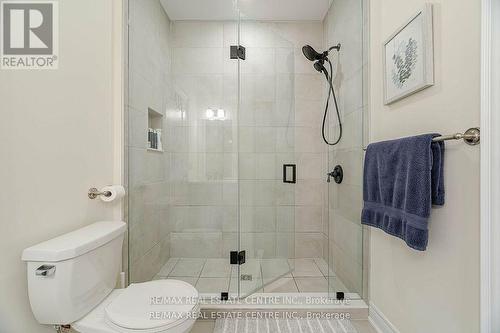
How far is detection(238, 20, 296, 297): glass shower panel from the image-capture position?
2.03 m

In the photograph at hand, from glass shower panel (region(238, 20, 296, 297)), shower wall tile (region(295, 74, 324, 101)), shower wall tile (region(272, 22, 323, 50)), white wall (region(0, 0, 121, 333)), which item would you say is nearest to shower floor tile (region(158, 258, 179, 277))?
glass shower panel (region(238, 20, 296, 297))

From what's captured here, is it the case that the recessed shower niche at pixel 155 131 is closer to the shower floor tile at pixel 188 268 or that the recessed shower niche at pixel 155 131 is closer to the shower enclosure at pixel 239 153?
the shower enclosure at pixel 239 153

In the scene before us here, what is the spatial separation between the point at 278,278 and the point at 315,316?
43cm

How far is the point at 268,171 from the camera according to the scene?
2041 mm

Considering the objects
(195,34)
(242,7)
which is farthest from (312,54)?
(195,34)

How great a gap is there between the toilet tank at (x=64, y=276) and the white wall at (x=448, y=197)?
61.8 inches

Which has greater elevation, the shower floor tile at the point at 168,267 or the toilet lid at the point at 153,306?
the toilet lid at the point at 153,306

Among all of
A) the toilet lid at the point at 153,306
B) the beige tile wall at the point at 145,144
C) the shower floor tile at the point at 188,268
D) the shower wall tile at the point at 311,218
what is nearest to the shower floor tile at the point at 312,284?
the shower wall tile at the point at 311,218

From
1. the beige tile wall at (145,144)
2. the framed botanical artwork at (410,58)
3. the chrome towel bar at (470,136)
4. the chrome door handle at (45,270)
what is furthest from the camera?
the beige tile wall at (145,144)

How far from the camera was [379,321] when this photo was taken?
5.15 ft

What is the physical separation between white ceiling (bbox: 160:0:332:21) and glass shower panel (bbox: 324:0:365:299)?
25 centimetres

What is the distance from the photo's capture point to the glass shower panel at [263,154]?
203 centimetres

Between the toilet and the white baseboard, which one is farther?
the white baseboard

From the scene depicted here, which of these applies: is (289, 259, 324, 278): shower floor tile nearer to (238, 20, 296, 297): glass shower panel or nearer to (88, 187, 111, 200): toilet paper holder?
(238, 20, 296, 297): glass shower panel
